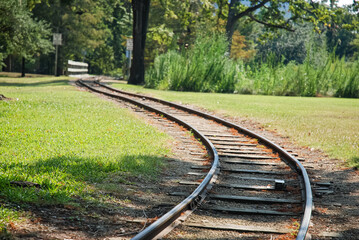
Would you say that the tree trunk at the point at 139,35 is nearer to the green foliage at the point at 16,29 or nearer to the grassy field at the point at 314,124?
the green foliage at the point at 16,29

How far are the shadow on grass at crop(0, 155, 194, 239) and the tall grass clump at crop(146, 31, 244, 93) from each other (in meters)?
19.8

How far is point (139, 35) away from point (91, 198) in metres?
25.9

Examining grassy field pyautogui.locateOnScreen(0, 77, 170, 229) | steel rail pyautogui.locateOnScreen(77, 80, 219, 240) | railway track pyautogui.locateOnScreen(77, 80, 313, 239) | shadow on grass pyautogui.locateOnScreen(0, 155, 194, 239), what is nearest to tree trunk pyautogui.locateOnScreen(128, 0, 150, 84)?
grassy field pyautogui.locateOnScreen(0, 77, 170, 229)

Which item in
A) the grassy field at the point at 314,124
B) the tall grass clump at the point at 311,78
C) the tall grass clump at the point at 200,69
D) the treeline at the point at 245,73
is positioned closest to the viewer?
the grassy field at the point at 314,124

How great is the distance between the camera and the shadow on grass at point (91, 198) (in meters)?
4.62

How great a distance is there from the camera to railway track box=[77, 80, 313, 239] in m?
4.77

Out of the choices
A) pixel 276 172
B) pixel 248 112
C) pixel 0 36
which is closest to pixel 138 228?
pixel 276 172

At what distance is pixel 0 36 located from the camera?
31.0 meters

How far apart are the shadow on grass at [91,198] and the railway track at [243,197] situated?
0.42 m

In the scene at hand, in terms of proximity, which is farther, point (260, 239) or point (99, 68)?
point (99, 68)

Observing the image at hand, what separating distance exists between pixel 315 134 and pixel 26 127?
23.8ft

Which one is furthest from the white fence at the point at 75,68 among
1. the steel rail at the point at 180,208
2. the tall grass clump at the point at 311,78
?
the steel rail at the point at 180,208

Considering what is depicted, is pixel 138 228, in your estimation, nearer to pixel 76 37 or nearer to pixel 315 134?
pixel 315 134

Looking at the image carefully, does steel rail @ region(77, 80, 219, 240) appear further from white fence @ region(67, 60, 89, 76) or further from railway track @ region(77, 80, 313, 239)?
white fence @ region(67, 60, 89, 76)
